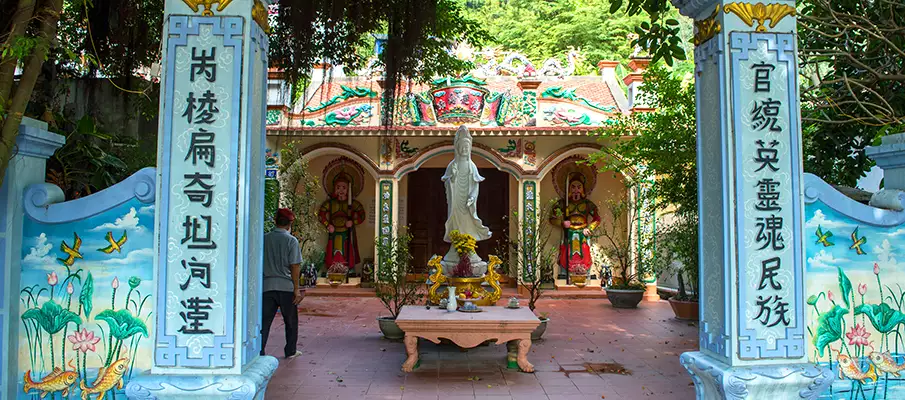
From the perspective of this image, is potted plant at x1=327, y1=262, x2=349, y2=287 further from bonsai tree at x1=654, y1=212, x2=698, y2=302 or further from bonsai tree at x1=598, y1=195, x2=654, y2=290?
bonsai tree at x1=654, y1=212, x2=698, y2=302

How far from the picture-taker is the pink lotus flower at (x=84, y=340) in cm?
347

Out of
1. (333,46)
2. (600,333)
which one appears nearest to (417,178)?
(600,333)

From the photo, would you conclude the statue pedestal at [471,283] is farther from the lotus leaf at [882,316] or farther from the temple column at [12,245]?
the temple column at [12,245]

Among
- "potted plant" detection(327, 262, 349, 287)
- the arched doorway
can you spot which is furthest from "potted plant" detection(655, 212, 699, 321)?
"potted plant" detection(327, 262, 349, 287)

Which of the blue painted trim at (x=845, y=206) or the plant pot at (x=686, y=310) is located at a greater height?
the blue painted trim at (x=845, y=206)

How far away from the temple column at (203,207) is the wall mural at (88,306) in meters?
0.23

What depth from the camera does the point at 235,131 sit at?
3.33 m

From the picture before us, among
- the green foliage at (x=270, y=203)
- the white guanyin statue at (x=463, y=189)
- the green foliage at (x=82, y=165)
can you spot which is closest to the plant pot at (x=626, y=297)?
the white guanyin statue at (x=463, y=189)

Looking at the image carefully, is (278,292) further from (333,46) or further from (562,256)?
(562,256)

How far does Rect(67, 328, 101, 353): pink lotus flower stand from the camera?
347cm

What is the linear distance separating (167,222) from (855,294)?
3.83m

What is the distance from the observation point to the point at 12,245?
3424mm

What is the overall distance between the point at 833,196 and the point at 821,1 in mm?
2886

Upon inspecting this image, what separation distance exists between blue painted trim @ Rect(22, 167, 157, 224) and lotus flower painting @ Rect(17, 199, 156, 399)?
36 millimetres
